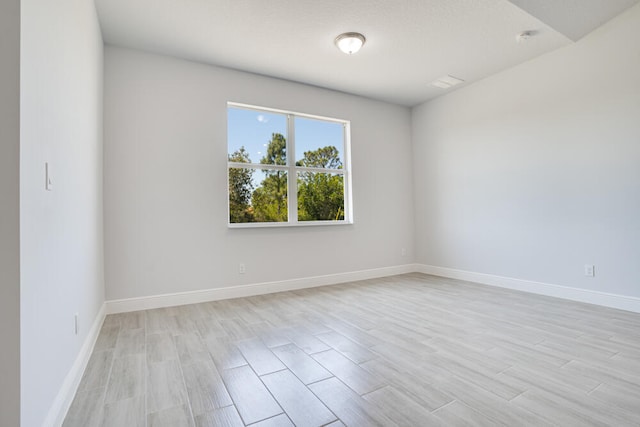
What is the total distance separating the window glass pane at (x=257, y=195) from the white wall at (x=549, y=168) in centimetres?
258

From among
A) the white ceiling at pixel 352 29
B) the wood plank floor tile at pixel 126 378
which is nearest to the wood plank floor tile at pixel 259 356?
the wood plank floor tile at pixel 126 378

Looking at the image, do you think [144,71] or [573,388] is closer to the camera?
[573,388]

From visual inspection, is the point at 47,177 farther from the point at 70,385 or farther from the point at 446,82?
the point at 446,82

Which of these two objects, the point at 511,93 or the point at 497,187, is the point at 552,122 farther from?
the point at 497,187

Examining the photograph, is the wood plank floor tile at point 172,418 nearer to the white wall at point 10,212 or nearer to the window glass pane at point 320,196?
the white wall at point 10,212

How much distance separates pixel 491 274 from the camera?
4.28 metres

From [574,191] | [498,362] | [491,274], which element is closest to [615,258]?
[574,191]

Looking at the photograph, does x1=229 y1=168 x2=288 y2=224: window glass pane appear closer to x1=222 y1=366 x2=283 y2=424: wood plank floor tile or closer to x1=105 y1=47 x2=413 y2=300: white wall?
x1=105 y1=47 x2=413 y2=300: white wall

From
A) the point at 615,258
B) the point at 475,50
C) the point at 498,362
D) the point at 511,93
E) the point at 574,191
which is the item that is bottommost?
the point at 498,362

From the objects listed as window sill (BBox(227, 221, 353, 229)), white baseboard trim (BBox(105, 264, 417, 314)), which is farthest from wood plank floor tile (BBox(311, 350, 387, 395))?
window sill (BBox(227, 221, 353, 229))

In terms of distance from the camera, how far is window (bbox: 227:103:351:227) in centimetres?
403

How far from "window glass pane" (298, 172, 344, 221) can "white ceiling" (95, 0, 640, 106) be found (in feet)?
4.63

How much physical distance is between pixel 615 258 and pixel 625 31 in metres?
2.26

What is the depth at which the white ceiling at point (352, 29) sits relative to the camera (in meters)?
2.80
